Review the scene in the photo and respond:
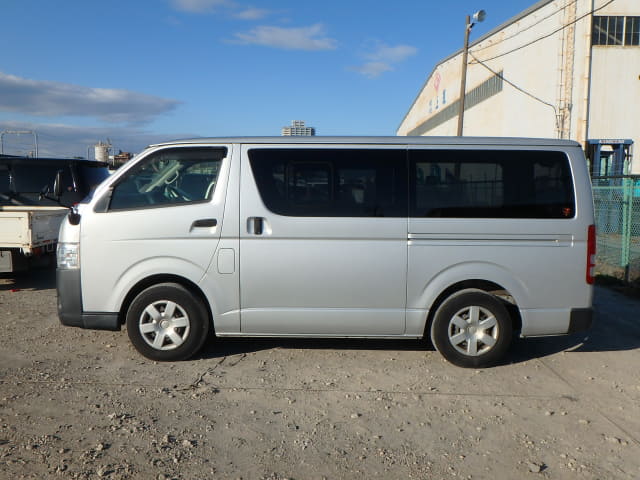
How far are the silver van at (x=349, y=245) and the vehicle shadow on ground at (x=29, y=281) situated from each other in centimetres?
413

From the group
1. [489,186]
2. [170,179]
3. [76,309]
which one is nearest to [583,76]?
[489,186]

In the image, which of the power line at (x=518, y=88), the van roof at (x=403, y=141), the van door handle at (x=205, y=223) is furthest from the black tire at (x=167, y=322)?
the power line at (x=518, y=88)

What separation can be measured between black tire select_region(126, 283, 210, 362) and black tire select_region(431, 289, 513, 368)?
7.18ft

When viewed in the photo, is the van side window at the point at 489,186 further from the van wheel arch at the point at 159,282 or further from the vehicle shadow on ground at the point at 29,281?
the vehicle shadow on ground at the point at 29,281

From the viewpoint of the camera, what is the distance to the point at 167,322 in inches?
195

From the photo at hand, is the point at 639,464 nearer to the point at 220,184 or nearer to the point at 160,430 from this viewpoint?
the point at 160,430

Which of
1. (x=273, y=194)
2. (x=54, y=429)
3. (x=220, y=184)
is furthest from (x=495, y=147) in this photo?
(x=54, y=429)

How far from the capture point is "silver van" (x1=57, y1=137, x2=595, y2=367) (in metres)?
4.80

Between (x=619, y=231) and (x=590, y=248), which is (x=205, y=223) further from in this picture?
(x=619, y=231)

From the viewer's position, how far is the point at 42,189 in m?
9.16

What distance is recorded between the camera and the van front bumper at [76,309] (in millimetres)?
4941

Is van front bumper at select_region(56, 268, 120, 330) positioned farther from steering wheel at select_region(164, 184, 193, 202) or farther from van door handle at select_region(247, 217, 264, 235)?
van door handle at select_region(247, 217, 264, 235)

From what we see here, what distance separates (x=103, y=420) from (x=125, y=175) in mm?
2251

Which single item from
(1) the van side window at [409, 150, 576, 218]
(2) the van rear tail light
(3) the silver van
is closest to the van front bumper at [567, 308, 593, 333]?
(3) the silver van
